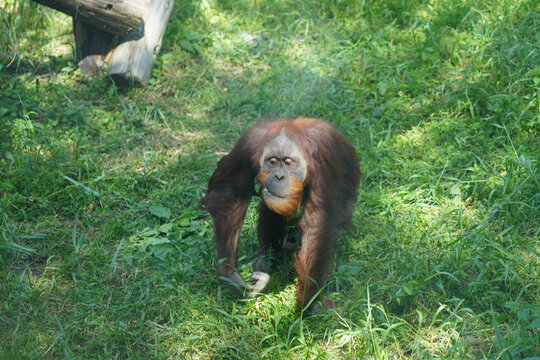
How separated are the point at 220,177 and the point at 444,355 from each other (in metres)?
1.57

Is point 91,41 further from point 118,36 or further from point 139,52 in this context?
point 139,52

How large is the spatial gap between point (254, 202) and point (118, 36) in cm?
224

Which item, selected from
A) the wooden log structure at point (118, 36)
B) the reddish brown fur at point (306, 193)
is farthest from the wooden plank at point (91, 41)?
the reddish brown fur at point (306, 193)

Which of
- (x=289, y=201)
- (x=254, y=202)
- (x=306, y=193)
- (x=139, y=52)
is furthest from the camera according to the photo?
(x=139, y=52)

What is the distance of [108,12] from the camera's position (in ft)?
16.5

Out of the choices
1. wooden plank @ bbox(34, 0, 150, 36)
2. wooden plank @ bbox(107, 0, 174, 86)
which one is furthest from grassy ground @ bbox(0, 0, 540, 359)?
wooden plank @ bbox(34, 0, 150, 36)

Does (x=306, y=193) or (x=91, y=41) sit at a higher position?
(x=306, y=193)

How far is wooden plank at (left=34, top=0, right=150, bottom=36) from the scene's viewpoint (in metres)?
4.91

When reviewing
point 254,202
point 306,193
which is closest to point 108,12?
point 254,202

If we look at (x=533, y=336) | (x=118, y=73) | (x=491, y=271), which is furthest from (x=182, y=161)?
(x=533, y=336)

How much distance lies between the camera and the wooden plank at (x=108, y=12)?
4914 mm

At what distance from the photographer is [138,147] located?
471 centimetres

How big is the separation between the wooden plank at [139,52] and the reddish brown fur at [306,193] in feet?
7.21

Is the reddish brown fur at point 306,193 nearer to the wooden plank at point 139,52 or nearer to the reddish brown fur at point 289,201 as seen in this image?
the reddish brown fur at point 289,201
